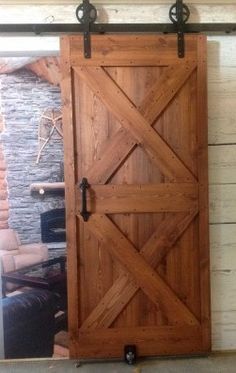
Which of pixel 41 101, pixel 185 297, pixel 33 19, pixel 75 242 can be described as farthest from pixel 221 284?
pixel 33 19

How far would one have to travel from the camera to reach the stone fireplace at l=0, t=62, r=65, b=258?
2836mm

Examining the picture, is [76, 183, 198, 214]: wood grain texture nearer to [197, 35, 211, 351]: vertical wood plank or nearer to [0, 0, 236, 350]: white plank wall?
[197, 35, 211, 351]: vertical wood plank

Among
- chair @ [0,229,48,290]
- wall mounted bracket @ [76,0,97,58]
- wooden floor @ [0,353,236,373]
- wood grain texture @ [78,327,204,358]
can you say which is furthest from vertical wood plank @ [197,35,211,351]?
chair @ [0,229,48,290]

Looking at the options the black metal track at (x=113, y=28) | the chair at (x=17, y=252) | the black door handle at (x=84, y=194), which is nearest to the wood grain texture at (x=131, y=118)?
the black metal track at (x=113, y=28)

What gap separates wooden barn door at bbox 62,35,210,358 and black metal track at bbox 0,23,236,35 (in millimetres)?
80

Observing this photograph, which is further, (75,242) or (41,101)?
(41,101)

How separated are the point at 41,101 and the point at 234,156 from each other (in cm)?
160

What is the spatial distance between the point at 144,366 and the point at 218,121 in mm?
1680

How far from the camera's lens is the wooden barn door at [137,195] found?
7.14ft

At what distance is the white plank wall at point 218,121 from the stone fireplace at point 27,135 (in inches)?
24.0

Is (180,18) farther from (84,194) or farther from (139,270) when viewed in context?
(139,270)

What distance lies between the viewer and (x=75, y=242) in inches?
87.7

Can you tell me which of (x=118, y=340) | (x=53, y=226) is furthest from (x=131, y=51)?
(x=118, y=340)

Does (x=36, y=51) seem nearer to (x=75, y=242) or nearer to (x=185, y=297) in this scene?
(x=75, y=242)
